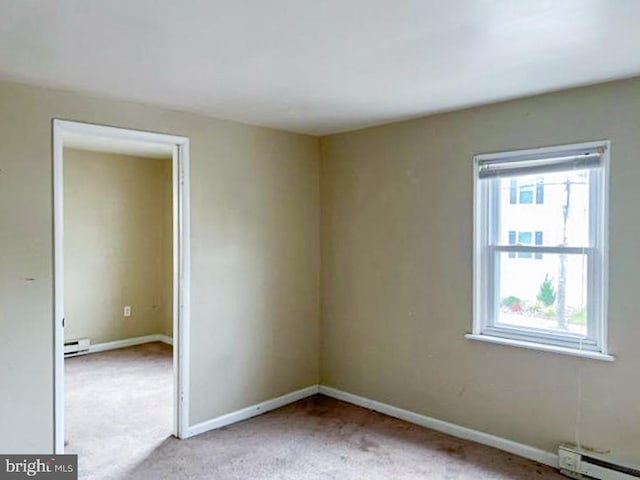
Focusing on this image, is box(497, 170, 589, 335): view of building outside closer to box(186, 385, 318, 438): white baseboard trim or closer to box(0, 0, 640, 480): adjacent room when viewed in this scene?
box(0, 0, 640, 480): adjacent room

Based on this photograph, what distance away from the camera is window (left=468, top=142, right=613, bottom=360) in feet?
9.33

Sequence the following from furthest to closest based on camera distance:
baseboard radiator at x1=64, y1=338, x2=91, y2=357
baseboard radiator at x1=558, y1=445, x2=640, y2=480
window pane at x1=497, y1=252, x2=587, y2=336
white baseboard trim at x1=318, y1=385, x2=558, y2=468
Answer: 1. baseboard radiator at x1=64, y1=338, x2=91, y2=357
2. white baseboard trim at x1=318, y1=385, x2=558, y2=468
3. window pane at x1=497, y1=252, x2=587, y2=336
4. baseboard radiator at x1=558, y1=445, x2=640, y2=480

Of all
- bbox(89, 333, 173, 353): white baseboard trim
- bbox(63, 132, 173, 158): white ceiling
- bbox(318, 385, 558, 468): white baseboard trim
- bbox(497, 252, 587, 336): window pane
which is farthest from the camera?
bbox(89, 333, 173, 353): white baseboard trim

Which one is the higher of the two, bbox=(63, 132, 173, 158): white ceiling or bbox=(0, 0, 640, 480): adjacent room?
bbox=(63, 132, 173, 158): white ceiling

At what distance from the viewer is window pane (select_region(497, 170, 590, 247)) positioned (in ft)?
9.55

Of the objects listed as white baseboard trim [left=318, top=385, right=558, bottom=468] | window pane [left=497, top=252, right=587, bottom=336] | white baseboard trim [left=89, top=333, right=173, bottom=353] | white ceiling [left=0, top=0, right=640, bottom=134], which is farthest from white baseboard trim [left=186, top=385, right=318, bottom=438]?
white baseboard trim [left=89, top=333, right=173, bottom=353]

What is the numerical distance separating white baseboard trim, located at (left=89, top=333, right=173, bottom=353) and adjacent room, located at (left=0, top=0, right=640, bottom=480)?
1399 millimetres

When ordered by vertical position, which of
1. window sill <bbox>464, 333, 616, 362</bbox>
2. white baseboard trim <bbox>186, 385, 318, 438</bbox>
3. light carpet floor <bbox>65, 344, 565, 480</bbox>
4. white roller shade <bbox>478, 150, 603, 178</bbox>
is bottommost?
light carpet floor <bbox>65, 344, 565, 480</bbox>

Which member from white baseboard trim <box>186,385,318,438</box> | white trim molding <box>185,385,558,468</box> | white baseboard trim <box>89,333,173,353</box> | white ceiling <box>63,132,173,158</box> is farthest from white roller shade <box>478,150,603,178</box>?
white baseboard trim <box>89,333,173,353</box>

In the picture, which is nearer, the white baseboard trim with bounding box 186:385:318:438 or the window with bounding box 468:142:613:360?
the window with bounding box 468:142:613:360

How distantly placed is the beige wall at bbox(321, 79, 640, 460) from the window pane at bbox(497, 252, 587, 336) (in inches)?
7.3

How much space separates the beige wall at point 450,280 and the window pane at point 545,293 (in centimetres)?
19

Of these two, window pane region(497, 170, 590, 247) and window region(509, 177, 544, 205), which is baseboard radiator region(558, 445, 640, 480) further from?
window region(509, 177, 544, 205)

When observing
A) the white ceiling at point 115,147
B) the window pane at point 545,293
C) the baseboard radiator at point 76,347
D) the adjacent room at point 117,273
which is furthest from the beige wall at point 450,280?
the baseboard radiator at point 76,347
